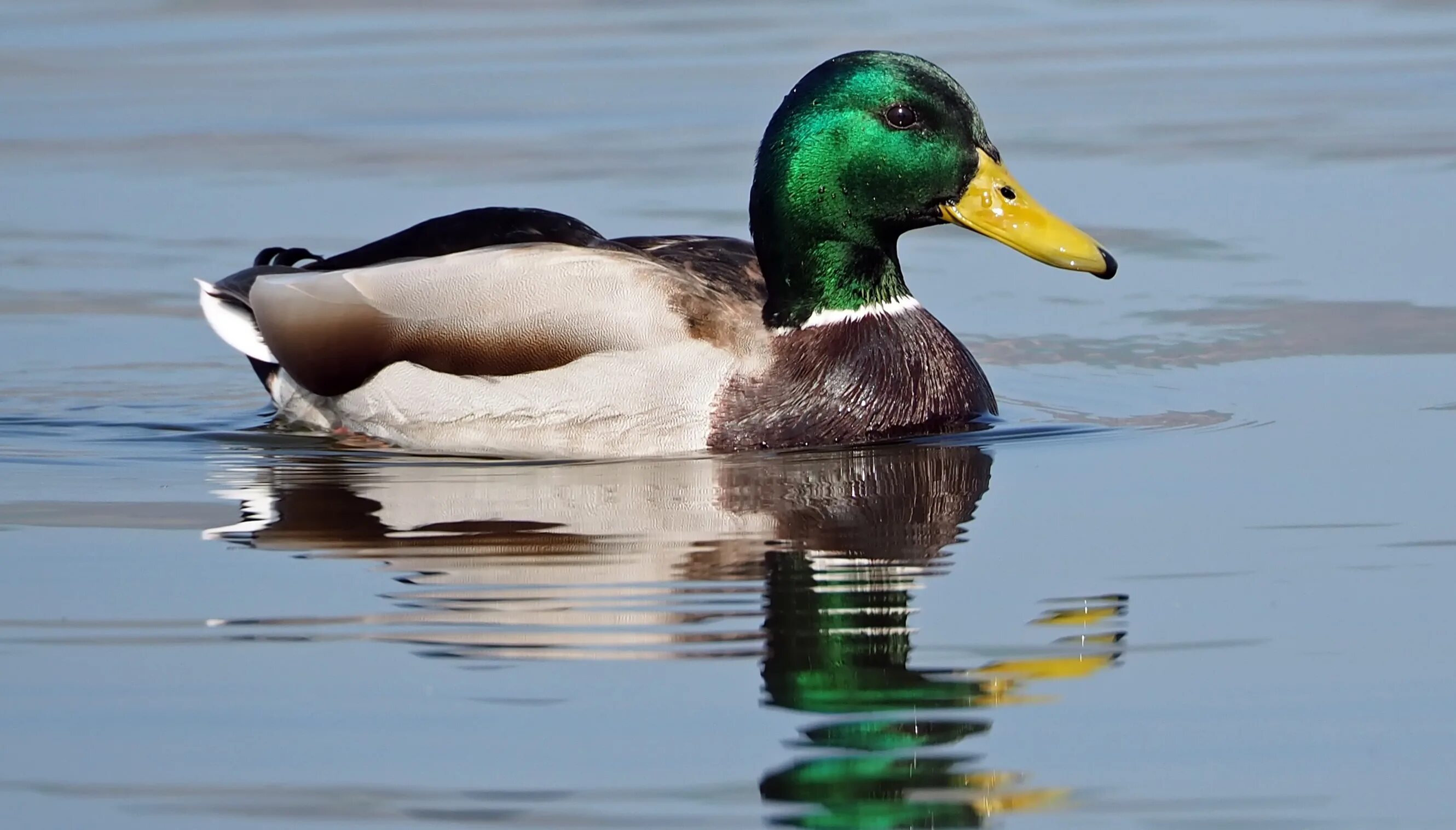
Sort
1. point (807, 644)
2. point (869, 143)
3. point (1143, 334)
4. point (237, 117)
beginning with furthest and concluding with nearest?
point (237, 117) → point (1143, 334) → point (869, 143) → point (807, 644)

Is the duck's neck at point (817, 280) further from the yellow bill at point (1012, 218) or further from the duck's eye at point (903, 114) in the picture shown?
the duck's eye at point (903, 114)

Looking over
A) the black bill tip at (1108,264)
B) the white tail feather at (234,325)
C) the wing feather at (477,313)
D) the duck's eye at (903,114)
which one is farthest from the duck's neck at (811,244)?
the white tail feather at (234,325)

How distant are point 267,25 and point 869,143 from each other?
985 cm

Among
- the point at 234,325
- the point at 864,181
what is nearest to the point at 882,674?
the point at 864,181

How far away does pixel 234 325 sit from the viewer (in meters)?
9.77

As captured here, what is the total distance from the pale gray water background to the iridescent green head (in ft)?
2.34

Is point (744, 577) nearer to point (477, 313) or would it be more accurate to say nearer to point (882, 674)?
point (882, 674)

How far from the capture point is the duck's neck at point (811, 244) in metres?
8.76

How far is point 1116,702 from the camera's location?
18.4 ft

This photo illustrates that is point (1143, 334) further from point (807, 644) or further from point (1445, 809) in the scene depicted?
point (1445, 809)

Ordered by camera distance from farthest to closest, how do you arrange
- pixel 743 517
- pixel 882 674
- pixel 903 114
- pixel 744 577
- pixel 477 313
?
pixel 477 313 → pixel 903 114 → pixel 743 517 → pixel 744 577 → pixel 882 674

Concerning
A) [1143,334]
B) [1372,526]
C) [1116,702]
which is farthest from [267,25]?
[1116,702]

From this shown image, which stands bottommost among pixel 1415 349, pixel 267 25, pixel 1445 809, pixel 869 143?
pixel 1445 809

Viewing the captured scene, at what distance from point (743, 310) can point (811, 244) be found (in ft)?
1.06
